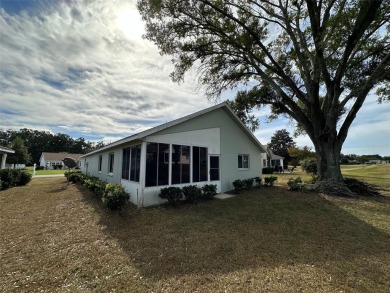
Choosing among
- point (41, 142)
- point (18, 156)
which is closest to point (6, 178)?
point (18, 156)

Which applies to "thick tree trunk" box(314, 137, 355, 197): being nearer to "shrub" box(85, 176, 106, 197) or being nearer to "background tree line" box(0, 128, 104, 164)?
"shrub" box(85, 176, 106, 197)

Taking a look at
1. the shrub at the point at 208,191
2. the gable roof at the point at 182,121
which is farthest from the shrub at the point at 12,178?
the shrub at the point at 208,191

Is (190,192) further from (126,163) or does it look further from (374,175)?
(374,175)

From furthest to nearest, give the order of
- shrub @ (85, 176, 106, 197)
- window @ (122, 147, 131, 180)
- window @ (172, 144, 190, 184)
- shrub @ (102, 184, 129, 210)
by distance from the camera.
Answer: window @ (122, 147, 131, 180) < window @ (172, 144, 190, 184) < shrub @ (85, 176, 106, 197) < shrub @ (102, 184, 129, 210)

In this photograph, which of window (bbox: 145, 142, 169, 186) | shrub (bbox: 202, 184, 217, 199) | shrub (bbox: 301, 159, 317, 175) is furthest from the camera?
shrub (bbox: 301, 159, 317, 175)

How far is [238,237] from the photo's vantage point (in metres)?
5.49

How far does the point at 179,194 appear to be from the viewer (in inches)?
341

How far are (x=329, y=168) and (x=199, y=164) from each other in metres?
8.12

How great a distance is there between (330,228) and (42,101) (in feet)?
56.5

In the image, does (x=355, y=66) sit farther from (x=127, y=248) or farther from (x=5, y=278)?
(x=5, y=278)

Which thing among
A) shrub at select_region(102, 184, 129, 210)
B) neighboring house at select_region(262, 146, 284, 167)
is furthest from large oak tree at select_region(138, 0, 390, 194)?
neighboring house at select_region(262, 146, 284, 167)

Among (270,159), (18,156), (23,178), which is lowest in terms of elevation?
(23,178)

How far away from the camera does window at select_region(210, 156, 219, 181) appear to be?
1133cm

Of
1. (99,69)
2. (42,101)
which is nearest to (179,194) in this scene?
(99,69)
